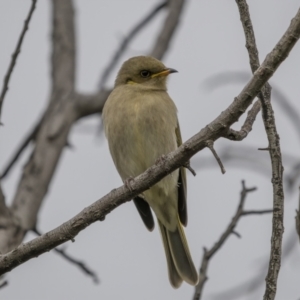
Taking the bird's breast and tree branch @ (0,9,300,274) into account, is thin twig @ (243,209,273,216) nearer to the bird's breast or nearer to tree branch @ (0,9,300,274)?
tree branch @ (0,9,300,274)

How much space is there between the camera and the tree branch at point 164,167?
12.7 ft

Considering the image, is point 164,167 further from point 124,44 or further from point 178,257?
point 124,44

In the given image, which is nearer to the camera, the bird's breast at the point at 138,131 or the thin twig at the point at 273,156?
the thin twig at the point at 273,156

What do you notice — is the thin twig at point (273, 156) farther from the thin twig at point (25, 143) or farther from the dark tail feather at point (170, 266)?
the thin twig at point (25, 143)

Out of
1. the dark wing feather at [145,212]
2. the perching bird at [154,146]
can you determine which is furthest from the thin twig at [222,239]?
the dark wing feather at [145,212]

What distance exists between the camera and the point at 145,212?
24.2 ft

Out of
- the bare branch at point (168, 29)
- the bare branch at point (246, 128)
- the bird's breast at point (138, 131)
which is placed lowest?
the bird's breast at point (138, 131)

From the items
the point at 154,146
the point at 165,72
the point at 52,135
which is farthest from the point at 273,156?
the point at 165,72

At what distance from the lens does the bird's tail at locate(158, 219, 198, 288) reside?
715 cm

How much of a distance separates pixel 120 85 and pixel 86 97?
1.38ft

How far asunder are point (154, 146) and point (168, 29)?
2532mm

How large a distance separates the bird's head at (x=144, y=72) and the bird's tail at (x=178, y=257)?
1583 millimetres

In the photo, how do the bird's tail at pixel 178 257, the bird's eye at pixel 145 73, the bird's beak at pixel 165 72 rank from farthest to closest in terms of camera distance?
the bird's eye at pixel 145 73, the bird's beak at pixel 165 72, the bird's tail at pixel 178 257

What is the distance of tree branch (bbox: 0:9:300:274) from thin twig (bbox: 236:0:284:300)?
0.18 metres
